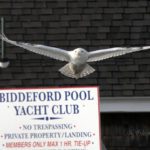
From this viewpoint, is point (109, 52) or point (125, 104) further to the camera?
point (125, 104)

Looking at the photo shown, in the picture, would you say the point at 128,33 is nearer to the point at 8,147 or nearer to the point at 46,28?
the point at 46,28

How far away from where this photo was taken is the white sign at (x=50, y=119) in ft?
16.8

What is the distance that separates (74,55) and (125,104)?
113 cm

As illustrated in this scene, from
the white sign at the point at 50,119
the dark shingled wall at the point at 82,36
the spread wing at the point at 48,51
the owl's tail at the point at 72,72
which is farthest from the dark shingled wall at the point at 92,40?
the white sign at the point at 50,119

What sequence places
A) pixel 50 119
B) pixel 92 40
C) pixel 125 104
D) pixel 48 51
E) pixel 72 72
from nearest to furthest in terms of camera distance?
1. pixel 50 119
2. pixel 48 51
3. pixel 72 72
4. pixel 125 104
5. pixel 92 40

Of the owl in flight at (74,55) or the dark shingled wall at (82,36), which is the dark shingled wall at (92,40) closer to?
the dark shingled wall at (82,36)

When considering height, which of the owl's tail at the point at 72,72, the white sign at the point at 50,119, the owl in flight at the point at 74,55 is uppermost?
the owl in flight at the point at 74,55

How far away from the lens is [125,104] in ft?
26.9

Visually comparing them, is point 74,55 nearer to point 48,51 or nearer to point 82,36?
point 48,51

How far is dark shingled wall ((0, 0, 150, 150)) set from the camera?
27.1ft

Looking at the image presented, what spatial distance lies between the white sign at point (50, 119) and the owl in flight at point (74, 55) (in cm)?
229

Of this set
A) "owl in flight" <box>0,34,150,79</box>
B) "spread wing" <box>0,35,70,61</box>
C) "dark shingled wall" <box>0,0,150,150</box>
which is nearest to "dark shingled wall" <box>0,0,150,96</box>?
"dark shingled wall" <box>0,0,150,150</box>

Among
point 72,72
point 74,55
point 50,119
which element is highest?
point 74,55

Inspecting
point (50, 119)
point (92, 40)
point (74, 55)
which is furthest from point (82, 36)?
point (50, 119)
